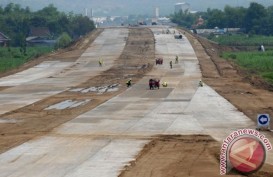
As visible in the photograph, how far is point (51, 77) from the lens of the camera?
88.5 metres

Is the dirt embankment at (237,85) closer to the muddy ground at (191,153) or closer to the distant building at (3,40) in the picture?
the muddy ground at (191,153)

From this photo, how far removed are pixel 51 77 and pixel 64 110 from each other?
105 ft

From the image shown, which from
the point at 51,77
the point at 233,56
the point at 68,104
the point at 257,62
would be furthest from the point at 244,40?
the point at 68,104

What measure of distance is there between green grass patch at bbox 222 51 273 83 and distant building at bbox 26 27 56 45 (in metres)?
69.2

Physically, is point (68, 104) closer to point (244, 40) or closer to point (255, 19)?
point (244, 40)

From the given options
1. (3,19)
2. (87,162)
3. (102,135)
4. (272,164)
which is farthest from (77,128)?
(3,19)

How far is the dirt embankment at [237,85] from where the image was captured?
185ft

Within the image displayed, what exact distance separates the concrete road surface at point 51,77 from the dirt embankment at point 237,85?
44.3ft

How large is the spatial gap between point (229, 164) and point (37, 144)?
62.6 ft

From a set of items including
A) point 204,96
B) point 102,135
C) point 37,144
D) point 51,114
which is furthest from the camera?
point 204,96

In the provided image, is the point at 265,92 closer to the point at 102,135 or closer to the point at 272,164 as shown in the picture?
the point at 102,135

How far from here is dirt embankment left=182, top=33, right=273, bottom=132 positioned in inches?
2222

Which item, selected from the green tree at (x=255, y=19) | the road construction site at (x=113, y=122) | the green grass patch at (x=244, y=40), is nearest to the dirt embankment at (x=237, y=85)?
the road construction site at (x=113, y=122)

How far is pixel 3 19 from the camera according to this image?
19712 centimetres
